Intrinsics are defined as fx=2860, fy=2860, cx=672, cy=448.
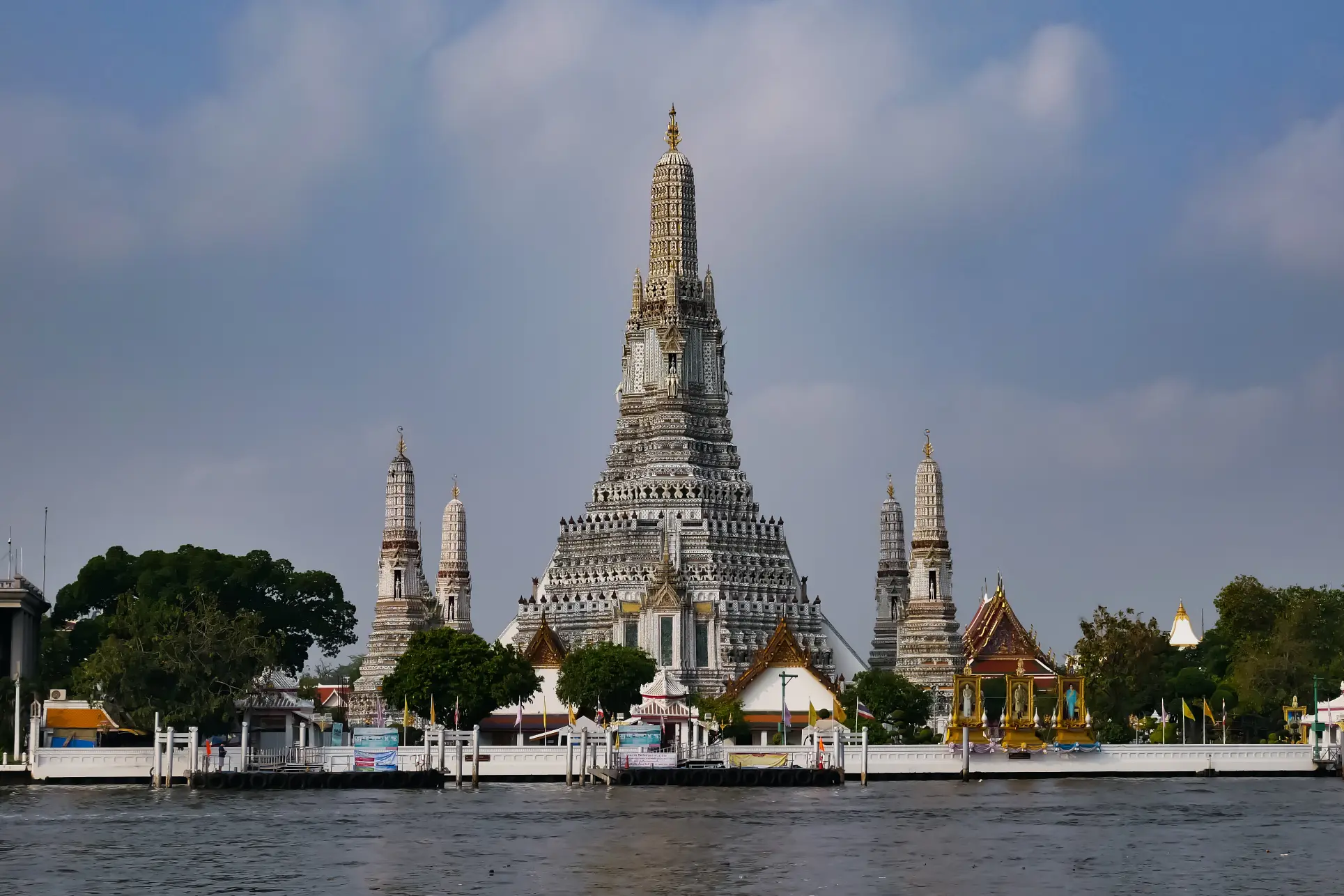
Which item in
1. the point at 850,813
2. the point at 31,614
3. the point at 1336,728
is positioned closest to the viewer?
the point at 850,813

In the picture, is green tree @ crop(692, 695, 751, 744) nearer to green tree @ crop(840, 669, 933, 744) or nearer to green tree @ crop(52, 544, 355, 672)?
green tree @ crop(840, 669, 933, 744)

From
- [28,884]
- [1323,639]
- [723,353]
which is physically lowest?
[28,884]

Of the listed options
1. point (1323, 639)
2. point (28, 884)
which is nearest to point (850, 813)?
point (28, 884)

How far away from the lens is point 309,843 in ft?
264

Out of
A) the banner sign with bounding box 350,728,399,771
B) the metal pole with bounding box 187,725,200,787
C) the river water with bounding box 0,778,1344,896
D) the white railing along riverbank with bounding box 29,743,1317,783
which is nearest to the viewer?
the river water with bounding box 0,778,1344,896

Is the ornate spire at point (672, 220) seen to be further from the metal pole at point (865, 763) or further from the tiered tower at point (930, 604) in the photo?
the metal pole at point (865, 763)

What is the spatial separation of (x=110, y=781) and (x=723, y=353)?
2185 inches

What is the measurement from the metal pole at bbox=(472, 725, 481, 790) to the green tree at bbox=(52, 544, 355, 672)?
34.7 m

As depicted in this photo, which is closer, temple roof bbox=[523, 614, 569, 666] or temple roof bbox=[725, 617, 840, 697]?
temple roof bbox=[725, 617, 840, 697]

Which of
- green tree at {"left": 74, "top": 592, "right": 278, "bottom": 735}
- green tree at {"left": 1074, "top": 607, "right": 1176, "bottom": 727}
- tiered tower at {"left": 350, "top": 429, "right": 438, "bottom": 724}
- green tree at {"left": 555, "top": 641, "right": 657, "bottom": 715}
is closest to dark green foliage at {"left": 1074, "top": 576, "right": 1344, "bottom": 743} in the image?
green tree at {"left": 1074, "top": 607, "right": 1176, "bottom": 727}

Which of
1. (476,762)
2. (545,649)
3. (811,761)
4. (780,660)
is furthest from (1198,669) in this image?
(476,762)

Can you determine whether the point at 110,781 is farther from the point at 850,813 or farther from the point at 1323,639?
the point at 1323,639

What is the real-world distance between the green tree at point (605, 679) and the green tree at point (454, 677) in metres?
5.10

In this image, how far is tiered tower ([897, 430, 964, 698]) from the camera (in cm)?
14600
